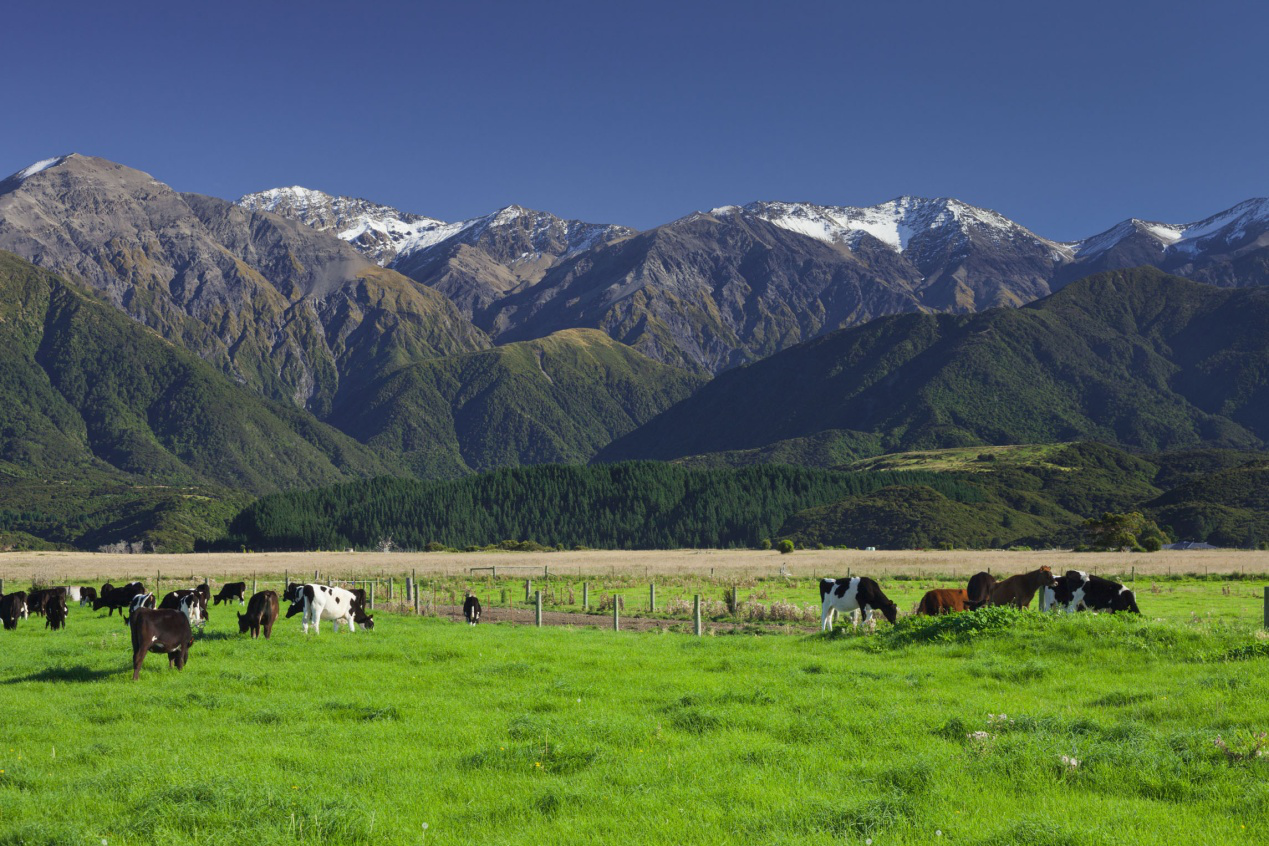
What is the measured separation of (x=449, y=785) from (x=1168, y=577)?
230ft

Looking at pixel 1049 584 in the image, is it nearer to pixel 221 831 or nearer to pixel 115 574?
pixel 221 831

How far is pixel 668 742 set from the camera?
1540 centimetres

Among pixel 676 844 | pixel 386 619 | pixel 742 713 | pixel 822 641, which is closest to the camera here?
pixel 676 844

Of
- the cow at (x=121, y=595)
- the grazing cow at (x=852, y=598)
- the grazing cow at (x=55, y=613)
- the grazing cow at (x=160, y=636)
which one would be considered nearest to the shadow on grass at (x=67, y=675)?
the grazing cow at (x=160, y=636)

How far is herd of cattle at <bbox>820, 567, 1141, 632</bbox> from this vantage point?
30.6 metres

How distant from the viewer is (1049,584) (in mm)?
31844

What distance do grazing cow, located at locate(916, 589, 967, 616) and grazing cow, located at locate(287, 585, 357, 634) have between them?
19.0 m

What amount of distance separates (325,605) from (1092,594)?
80.8ft

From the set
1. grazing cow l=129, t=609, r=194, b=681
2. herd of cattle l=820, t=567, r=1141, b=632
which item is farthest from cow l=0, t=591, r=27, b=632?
herd of cattle l=820, t=567, r=1141, b=632

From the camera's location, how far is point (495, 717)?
17.4 metres

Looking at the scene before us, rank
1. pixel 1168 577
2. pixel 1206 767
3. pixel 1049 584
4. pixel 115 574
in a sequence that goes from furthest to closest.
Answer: pixel 115 574, pixel 1168 577, pixel 1049 584, pixel 1206 767

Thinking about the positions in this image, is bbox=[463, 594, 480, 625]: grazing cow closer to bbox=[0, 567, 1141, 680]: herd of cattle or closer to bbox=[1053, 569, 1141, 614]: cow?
bbox=[0, 567, 1141, 680]: herd of cattle

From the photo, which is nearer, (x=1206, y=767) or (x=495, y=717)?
(x=1206, y=767)

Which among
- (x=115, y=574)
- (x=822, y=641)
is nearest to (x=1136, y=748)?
(x=822, y=641)
